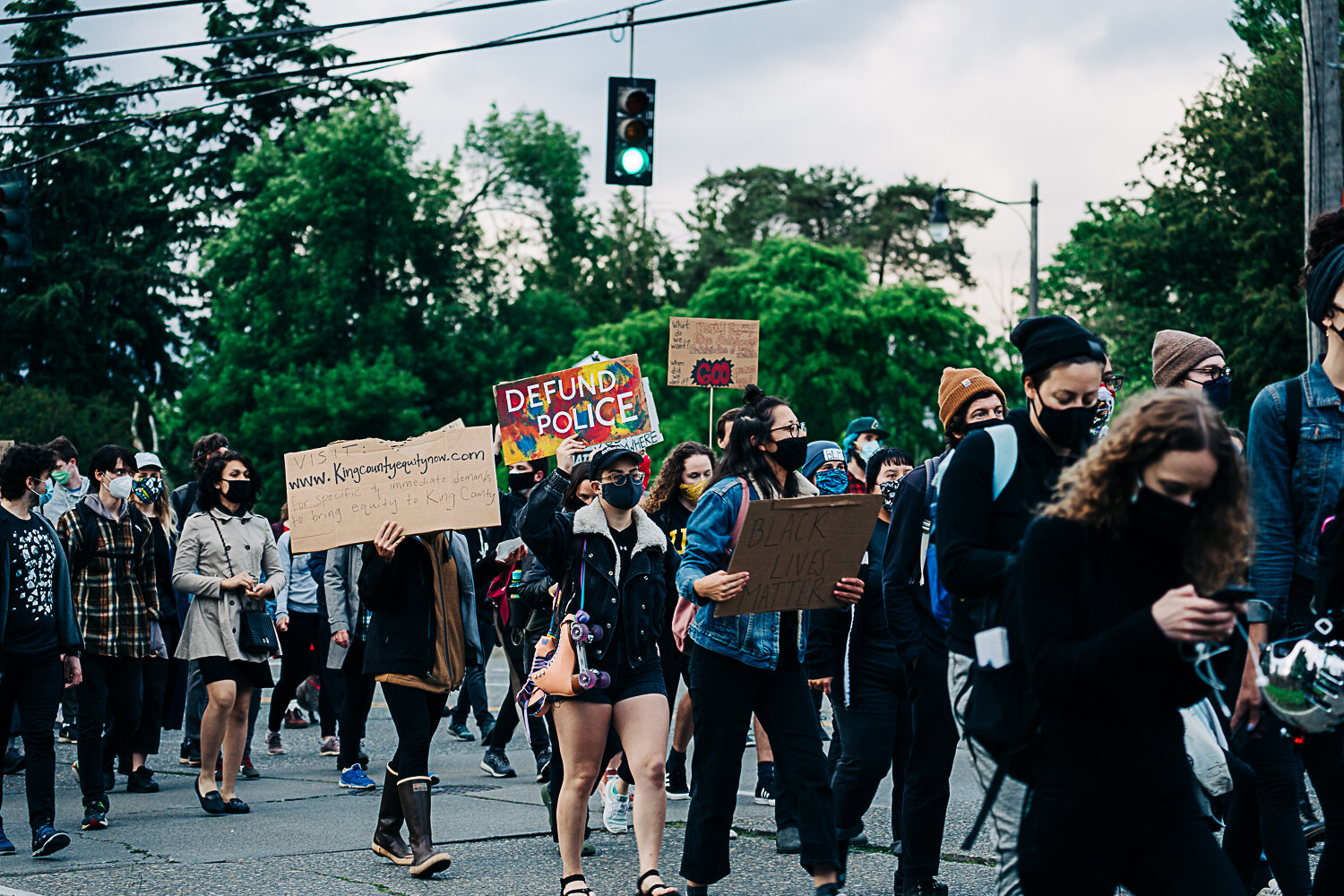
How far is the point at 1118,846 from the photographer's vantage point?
10.3ft

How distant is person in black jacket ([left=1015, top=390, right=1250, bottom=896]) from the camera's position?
3.07m

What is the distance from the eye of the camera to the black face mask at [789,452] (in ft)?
19.7

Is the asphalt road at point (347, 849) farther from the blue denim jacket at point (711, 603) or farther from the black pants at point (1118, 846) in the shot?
the black pants at point (1118, 846)

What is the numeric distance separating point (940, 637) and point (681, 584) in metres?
1.08

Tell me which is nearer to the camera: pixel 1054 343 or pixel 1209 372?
pixel 1054 343

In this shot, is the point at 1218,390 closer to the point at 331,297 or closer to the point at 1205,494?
the point at 1205,494

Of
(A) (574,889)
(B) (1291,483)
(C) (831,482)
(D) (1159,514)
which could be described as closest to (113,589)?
(A) (574,889)

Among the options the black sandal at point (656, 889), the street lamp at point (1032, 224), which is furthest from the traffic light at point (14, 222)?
the street lamp at point (1032, 224)

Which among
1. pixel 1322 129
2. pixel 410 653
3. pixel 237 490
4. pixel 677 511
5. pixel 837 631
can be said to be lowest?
pixel 410 653

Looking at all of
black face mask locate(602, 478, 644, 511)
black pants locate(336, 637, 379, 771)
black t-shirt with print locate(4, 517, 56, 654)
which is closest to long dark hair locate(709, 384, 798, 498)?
black face mask locate(602, 478, 644, 511)

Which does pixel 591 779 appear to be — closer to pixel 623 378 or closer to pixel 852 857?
pixel 852 857

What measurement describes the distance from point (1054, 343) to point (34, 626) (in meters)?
5.63

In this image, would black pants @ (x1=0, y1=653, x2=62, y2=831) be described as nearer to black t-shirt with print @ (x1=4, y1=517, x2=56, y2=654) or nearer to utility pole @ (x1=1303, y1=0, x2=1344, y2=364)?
black t-shirt with print @ (x1=4, y1=517, x2=56, y2=654)

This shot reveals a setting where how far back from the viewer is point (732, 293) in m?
39.0
